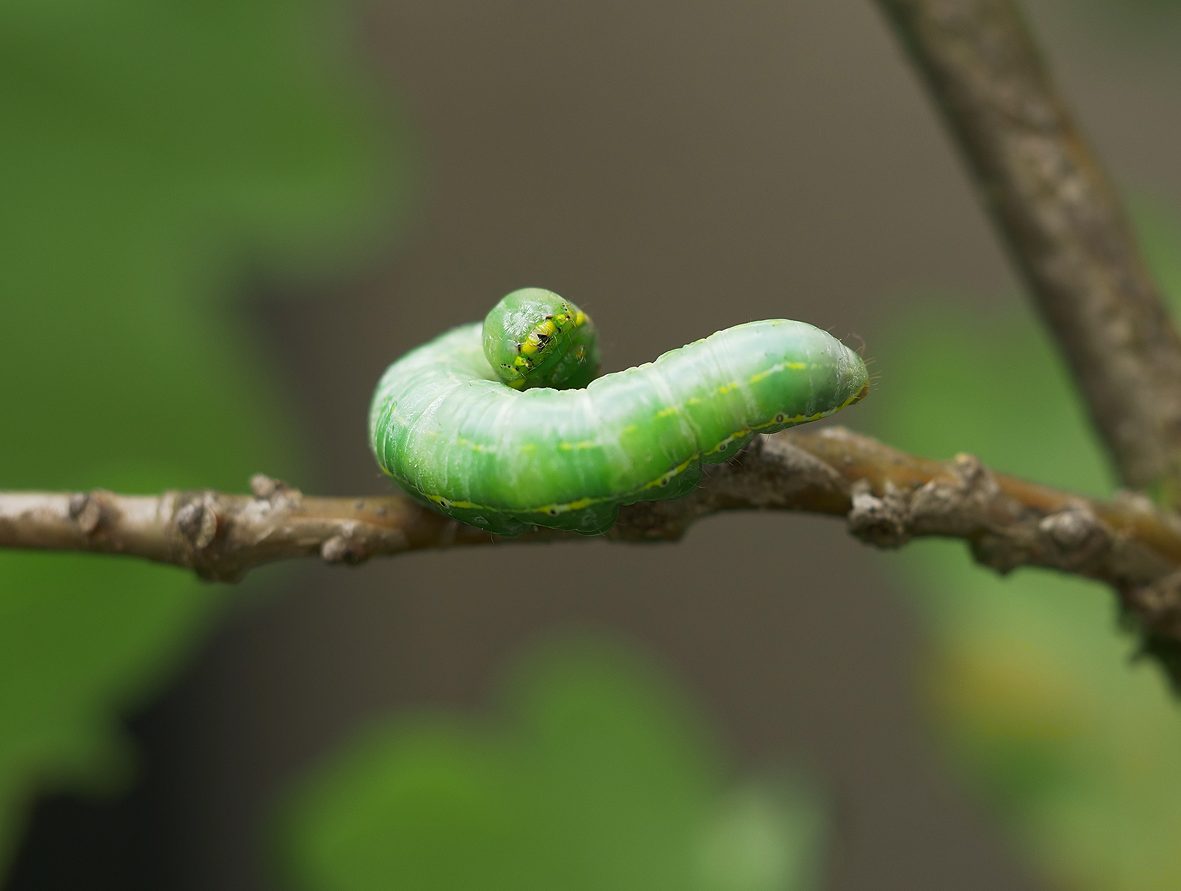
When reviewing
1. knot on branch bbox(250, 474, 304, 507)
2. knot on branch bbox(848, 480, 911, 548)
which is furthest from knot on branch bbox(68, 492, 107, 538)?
knot on branch bbox(848, 480, 911, 548)

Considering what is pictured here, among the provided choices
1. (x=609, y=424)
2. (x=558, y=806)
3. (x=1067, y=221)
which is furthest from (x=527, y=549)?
(x=609, y=424)

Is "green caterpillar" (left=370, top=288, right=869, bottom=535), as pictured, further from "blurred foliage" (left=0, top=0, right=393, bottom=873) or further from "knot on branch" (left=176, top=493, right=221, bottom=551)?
"blurred foliage" (left=0, top=0, right=393, bottom=873)

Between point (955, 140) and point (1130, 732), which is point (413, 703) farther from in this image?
point (955, 140)

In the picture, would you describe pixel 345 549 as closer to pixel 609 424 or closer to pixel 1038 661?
pixel 609 424

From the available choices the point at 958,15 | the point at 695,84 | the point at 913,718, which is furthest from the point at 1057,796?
the point at 695,84

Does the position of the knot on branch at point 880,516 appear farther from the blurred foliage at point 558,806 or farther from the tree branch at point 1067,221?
the blurred foliage at point 558,806
